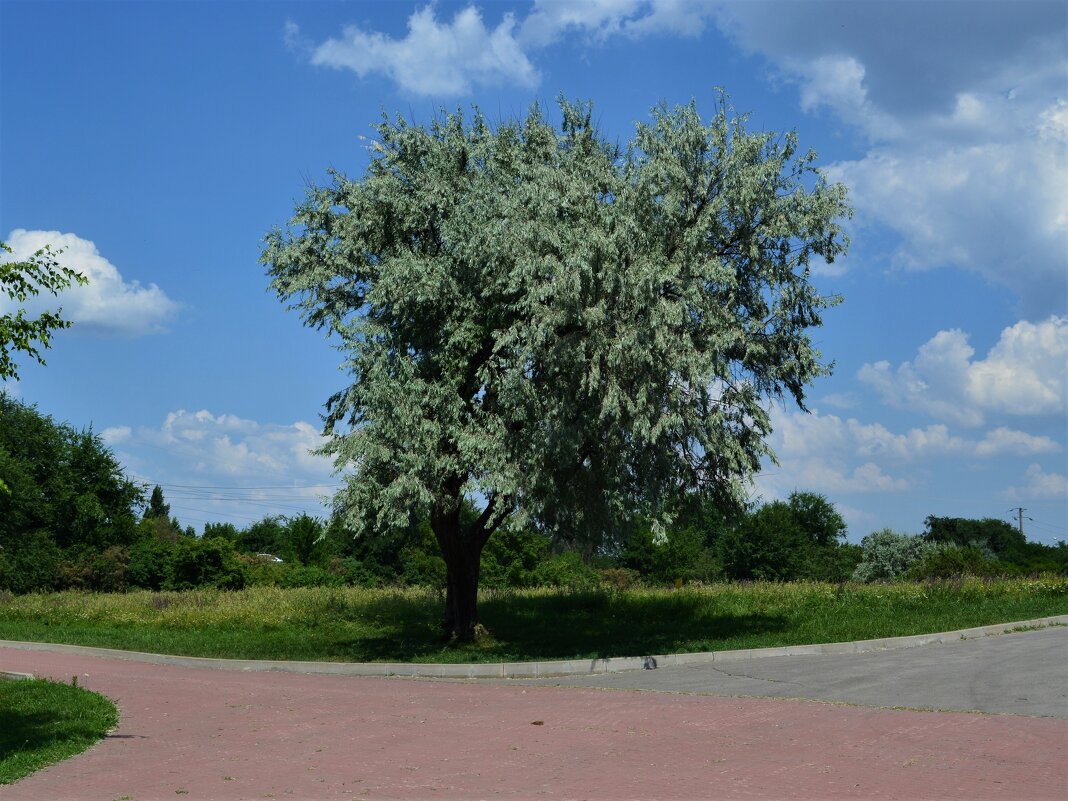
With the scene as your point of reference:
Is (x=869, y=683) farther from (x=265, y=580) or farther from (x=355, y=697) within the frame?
(x=265, y=580)

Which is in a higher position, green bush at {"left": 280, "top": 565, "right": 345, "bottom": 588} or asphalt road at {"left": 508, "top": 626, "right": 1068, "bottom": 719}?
green bush at {"left": 280, "top": 565, "right": 345, "bottom": 588}

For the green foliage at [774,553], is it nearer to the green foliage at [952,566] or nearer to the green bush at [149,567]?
the green foliage at [952,566]

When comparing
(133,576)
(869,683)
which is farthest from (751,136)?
(133,576)

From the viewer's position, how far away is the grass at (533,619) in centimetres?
2097

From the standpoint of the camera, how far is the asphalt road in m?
13.1

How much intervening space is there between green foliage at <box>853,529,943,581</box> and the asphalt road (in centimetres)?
4301

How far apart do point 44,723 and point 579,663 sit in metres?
8.63

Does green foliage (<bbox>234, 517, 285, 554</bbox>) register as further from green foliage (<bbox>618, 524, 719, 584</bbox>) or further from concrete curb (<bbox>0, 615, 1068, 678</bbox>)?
concrete curb (<bbox>0, 615, 1068, 678</bbox>)

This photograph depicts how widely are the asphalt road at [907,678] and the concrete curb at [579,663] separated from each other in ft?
1.26

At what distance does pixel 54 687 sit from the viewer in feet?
48.5

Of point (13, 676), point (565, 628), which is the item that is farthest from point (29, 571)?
point (13, 676)

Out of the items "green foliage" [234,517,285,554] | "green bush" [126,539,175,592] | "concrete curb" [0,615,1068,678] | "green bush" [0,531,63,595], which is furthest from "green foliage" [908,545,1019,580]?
"green foliage" [234,517,285,554]

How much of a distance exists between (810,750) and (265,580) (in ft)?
136

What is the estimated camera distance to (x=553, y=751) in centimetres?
1028
